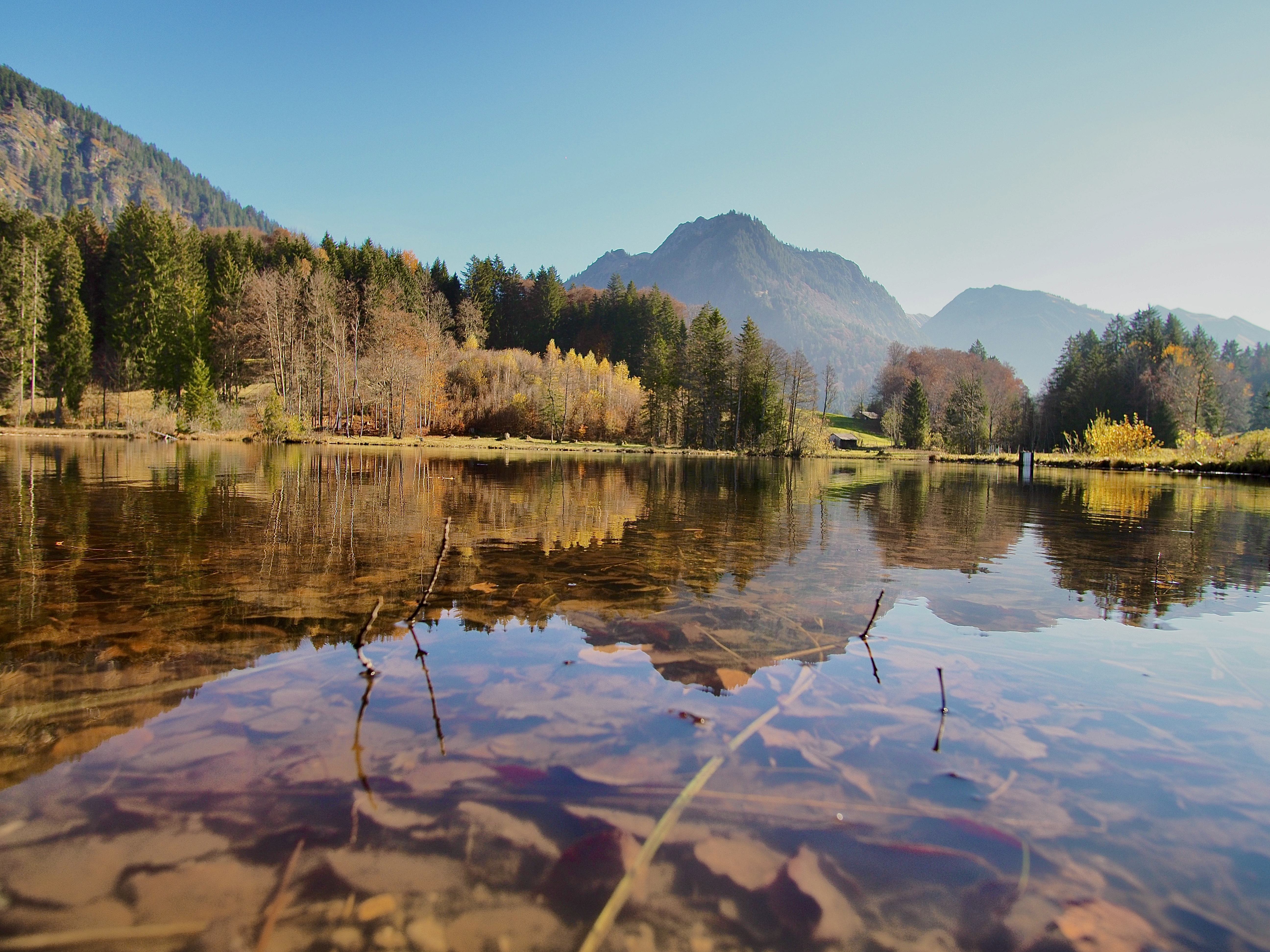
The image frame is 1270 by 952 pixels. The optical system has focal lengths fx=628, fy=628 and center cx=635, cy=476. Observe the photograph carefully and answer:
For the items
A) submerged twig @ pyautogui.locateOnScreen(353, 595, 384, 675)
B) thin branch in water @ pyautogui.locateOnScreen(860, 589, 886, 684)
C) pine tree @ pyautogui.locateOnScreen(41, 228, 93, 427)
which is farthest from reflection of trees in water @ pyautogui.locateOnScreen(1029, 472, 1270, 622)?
pine tree @ pyautogui.locateOnScreen(41, 228, 93, 427)

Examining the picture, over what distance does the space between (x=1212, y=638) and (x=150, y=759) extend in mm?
7251

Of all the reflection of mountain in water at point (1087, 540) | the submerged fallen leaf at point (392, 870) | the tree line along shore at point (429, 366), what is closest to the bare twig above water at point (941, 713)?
the reflection of mountain in water at point (1087, 540)

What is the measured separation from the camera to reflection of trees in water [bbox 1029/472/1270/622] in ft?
22.7

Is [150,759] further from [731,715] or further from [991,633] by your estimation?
[991,633]

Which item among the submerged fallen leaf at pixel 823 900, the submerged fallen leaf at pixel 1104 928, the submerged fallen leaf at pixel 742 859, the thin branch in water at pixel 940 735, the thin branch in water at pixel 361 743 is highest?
the thin branch in water at pixel 361 743

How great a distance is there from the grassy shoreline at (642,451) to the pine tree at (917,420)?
6865mm

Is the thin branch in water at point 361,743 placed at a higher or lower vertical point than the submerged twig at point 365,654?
lower

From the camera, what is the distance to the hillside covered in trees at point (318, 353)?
51.8m

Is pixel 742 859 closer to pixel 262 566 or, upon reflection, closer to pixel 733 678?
pixel 733 678

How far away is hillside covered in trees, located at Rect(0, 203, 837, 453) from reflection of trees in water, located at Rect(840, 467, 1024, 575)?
132 ft

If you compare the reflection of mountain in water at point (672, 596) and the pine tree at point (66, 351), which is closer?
the reflection of mountain in water at point (672, 596)

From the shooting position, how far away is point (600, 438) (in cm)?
7500

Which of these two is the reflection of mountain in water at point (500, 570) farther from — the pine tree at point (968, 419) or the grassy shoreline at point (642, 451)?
the pine tree at point (968, 419)

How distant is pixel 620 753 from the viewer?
9.64 feet
